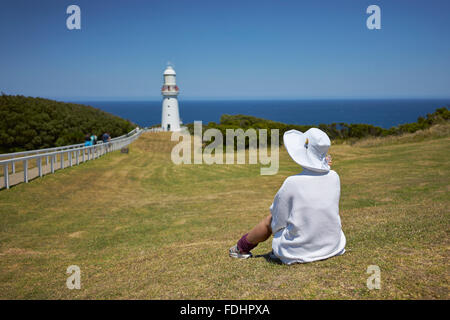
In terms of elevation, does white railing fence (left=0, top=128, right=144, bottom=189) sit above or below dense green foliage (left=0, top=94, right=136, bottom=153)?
below

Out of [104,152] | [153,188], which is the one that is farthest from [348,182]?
[104,152]

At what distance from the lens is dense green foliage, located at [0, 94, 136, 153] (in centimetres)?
3438

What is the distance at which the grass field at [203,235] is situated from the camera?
4.26 metres

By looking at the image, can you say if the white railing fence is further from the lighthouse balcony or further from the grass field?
the lighthouse balcony

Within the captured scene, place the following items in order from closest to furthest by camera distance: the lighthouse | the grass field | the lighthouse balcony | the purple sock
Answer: the grass field, the purple sock, the lighthouse, the lighthouse balcony

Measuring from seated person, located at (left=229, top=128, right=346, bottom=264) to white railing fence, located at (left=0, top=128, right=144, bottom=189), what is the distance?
11308 mm

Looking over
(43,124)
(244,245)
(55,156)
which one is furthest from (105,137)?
(244,245)

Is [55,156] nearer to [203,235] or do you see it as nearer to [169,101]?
[203,235]

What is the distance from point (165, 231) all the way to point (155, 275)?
11.9 feet

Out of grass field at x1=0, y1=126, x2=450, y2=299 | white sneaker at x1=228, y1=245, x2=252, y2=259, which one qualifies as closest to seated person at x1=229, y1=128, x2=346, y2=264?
grass field at x1=0, y1=126, x2=450, y2=299

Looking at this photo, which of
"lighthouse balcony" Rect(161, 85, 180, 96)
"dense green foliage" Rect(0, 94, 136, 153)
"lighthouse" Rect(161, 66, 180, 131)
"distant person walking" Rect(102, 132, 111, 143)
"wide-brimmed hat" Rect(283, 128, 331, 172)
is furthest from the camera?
"lighthouse balcony" Rect(161, 85, 180, 96)

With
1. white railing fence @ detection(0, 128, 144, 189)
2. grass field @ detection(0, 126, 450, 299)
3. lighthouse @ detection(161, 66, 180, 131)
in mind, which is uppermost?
lighthouse @ detection(161, 66, 180, 131)

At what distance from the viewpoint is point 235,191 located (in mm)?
14109
